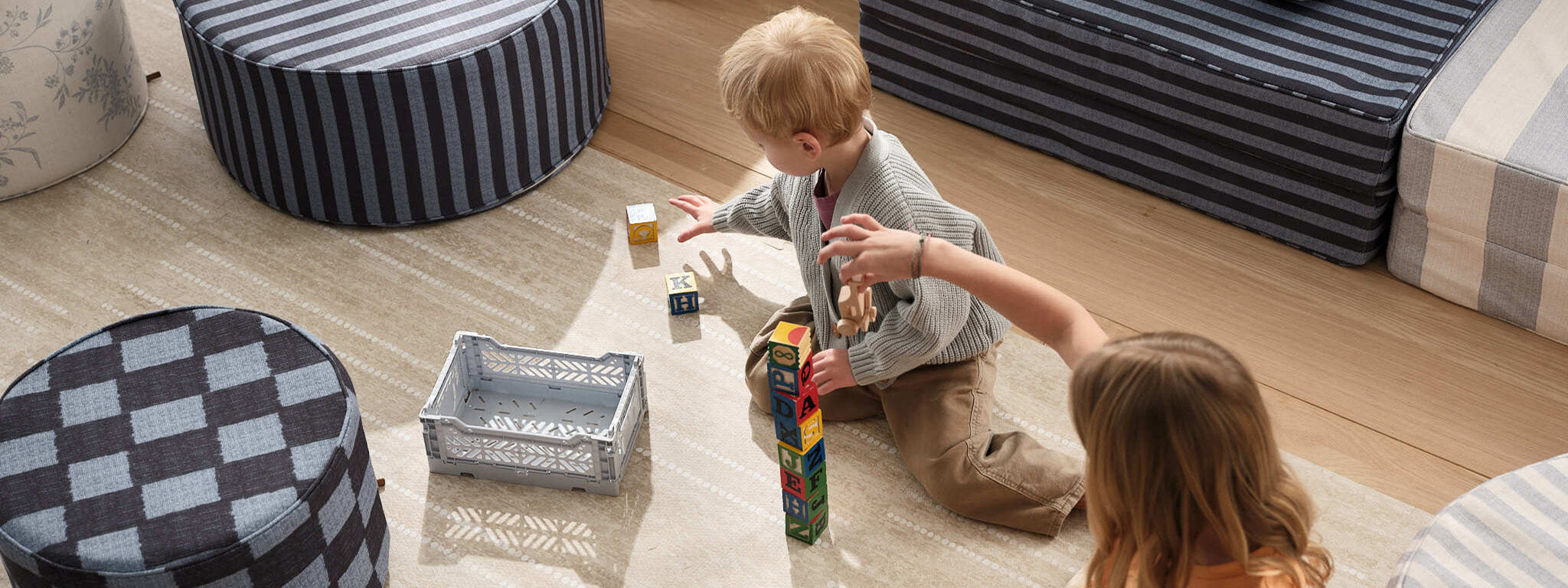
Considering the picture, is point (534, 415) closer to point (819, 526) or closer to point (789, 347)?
point (819, 526)

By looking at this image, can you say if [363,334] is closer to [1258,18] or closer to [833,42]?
[833,42]

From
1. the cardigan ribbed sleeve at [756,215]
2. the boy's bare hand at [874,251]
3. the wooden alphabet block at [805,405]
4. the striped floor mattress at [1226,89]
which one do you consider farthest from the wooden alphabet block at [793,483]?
the striped floor mattress at [1226,89]

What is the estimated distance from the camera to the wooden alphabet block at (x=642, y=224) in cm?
Answer: 231

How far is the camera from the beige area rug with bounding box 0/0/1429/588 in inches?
72.5

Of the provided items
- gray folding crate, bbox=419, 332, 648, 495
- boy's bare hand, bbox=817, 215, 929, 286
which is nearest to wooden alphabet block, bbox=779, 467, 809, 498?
gray folding crate, bbox=419, 332, 648, 495

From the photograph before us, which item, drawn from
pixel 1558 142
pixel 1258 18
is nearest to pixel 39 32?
pixel 1258 18

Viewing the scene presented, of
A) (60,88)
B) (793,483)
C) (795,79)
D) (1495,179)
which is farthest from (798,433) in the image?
(60,88)

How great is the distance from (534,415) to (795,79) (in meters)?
0.70

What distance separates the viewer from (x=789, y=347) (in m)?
1.54

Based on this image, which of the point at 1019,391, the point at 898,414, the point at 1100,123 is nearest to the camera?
the point at 898,414

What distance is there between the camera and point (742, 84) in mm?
1674

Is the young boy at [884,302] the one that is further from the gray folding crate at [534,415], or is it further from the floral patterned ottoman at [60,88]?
the floral patterned ottoman at [60,88]

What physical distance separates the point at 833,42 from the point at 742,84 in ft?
0.42

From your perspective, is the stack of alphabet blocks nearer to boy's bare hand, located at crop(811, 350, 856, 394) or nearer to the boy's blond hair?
boy's bare hand, located at crop(811, 350, 856, 394)
